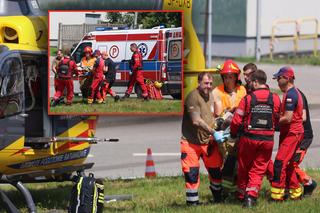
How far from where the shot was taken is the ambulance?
891 centimetres

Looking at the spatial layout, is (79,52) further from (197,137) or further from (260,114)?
(260,114)

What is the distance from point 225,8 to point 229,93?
2629cm

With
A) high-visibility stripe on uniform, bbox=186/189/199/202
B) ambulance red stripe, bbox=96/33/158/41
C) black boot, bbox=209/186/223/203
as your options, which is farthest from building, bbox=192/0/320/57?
ambulance red stripe, bbox=96/33/158/41

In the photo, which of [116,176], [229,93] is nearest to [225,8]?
[116,176]

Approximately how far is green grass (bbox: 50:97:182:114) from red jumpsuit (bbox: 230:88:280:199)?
1.44 metres

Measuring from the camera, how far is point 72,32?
920 centimetres

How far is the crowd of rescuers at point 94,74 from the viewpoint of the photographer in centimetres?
907

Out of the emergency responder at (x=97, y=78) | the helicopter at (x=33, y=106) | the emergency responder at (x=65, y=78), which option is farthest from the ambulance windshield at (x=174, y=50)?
the emergency responder at (x=65, y=78)

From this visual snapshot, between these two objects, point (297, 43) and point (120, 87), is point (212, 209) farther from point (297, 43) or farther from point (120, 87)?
point (297, 43)

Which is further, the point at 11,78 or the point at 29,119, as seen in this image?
the point at 29,119

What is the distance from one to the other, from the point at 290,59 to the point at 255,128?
81.5 feet

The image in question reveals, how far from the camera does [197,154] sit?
10.7 meters

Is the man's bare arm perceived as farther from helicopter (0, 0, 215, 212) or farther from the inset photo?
the inset photo

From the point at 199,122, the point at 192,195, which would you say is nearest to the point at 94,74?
the point at 199,122
